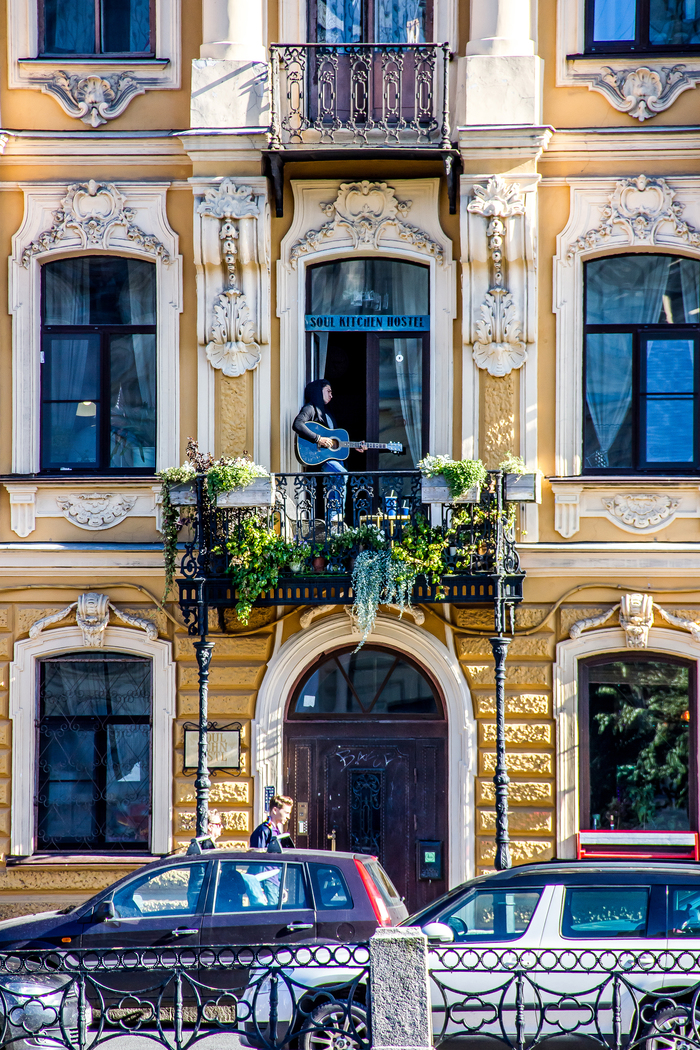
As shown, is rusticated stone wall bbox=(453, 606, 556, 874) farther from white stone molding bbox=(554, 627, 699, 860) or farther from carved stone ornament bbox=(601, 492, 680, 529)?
carved stone ornament bbox=(601, 492, 680, 529)

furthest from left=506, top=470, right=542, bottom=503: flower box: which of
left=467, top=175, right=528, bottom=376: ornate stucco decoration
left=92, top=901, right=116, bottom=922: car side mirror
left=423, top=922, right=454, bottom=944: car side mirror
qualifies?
left=92, top=901, right=116, bottom=922: car side mirror

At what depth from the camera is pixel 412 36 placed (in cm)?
1379

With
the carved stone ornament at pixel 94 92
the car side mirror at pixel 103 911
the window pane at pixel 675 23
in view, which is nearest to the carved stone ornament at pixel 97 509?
the carved stone ornament at pixel 94 92

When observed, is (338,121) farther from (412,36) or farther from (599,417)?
(599,417)

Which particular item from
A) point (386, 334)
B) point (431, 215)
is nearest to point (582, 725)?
point (386, 334)

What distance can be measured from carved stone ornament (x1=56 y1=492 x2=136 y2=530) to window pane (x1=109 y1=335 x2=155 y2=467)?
0.47m

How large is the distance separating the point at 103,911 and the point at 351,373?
6422 millimetres

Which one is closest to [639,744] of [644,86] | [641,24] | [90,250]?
[644,86]

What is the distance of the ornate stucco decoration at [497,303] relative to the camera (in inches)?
520

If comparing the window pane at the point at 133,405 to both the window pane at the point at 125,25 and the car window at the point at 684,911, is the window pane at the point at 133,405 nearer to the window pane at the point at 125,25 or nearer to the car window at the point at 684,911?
the window pane at the point at 125,25

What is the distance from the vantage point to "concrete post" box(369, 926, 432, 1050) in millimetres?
7566

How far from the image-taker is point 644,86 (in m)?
13.5

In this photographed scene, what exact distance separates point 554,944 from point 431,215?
→ 25.9 ft

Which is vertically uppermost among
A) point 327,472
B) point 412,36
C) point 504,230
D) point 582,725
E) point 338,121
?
point 412,36
